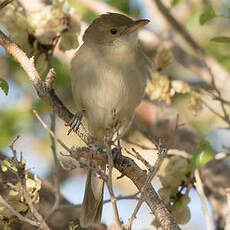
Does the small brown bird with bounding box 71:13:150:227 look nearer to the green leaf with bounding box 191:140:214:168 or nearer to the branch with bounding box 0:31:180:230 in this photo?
the green leaf with bounding box 191:140:214:168

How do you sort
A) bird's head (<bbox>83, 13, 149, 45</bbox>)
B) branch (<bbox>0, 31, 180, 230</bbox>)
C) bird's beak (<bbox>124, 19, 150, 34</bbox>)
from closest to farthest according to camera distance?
1. branch (<bbox>0, 31, 180, 230</bbox>)
2. bird's beak (<bbox>124, 19, 150, 34</bbox>)
3. bird's head (<bbox>83, 13, 149, 45</bbox>)

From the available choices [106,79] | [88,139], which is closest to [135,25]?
[106,79]

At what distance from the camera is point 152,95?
4.75 meters

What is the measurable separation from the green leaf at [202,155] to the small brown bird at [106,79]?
65 cm

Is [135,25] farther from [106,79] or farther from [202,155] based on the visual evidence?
[202,155]

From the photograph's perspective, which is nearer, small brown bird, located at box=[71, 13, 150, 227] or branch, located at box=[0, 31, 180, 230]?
branch, located at box=[0, 31, 180, 230]

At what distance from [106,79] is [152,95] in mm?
593

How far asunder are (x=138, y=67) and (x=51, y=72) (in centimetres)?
150

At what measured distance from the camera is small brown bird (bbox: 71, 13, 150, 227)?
170 inches

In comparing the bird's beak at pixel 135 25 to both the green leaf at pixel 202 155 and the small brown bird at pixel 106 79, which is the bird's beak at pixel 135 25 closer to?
the small brown bird at pixel 106 79

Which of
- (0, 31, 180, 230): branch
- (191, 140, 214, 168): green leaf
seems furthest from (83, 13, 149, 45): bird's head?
(0, 31, 180, 230): branch

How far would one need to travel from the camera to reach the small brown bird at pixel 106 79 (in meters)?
4.32

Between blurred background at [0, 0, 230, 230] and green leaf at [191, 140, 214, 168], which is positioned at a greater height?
blurred background at [0, 0, 230, 230]

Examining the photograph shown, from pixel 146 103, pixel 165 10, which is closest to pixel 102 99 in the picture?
pixel 165 10
